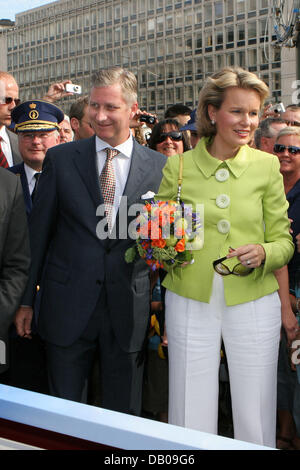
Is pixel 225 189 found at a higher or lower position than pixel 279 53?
lower

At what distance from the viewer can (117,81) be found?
100 inches

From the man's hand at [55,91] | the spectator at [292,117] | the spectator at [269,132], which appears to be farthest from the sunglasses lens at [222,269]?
the man's hand at [55,91]

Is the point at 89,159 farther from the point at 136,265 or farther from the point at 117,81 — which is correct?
the point at 136,265

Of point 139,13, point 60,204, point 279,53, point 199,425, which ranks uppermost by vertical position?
point 139,13

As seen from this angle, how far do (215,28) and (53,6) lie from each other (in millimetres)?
27978

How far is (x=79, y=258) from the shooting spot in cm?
253

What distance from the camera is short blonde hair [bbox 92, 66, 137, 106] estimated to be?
2.54m

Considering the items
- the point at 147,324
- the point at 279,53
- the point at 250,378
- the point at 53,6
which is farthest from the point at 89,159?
the point at 53,6

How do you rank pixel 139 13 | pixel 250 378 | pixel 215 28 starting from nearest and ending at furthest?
1. pixel 250 378
2. pixel 215 28
3. pixel 139 13

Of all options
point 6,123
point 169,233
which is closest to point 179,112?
point 6,123

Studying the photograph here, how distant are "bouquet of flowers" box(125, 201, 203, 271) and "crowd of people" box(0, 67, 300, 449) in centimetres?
10

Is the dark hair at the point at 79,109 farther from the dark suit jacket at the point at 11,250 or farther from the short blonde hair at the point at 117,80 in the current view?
the dark suit jacket at the point at 11,250

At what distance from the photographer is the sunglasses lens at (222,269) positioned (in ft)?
7.41

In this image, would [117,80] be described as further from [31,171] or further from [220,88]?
[31,171]
